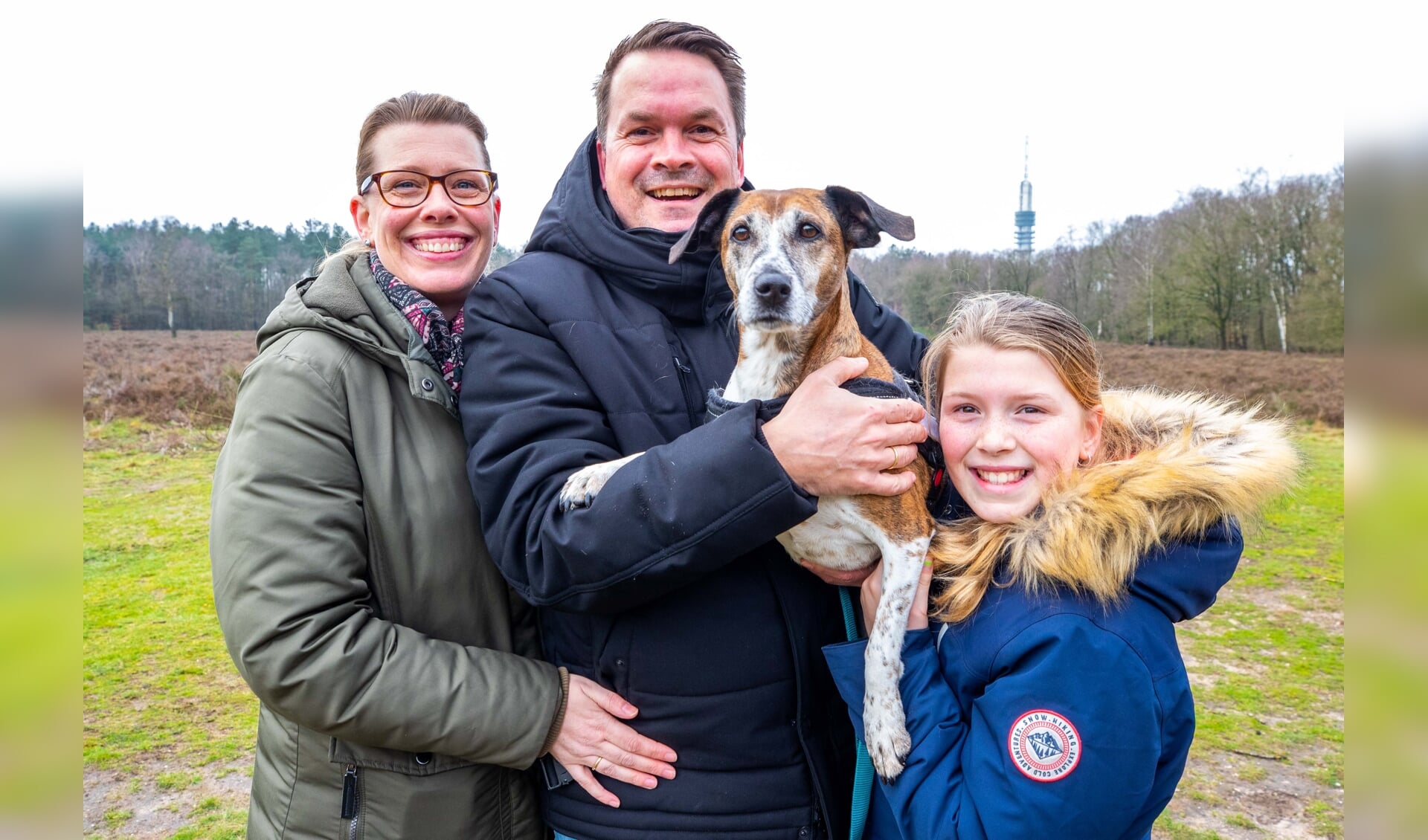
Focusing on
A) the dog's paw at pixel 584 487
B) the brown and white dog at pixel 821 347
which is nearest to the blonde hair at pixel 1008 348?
the brown and white dog at pixel 821 347

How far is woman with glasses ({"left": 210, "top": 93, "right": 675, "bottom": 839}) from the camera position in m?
2.01

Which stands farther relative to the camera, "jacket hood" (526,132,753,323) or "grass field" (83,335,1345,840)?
"grass field" (83,335,1345,840)

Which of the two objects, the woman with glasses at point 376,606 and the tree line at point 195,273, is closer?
the woman with glasses at point 376,606

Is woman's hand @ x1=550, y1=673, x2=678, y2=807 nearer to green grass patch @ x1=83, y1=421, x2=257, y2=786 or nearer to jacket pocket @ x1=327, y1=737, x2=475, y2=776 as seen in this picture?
jacket pocket @ x1=327, y1=737, x2=475, y2=776

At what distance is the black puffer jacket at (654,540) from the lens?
1.93 m

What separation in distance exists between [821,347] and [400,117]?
156cm

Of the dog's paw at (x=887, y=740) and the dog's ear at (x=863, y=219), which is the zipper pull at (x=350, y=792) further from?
the dog's ear at (x=863, y=219)

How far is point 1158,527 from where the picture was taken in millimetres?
1879

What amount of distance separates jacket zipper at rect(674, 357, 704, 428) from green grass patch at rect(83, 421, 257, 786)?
4819mm

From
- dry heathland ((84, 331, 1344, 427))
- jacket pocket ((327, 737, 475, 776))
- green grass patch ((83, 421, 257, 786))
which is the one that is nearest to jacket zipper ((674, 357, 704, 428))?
jacket pocket ((327, 737, 475, 776))

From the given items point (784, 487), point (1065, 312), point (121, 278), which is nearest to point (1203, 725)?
point (1065, 312)

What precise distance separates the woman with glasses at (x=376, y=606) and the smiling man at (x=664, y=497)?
0.13m

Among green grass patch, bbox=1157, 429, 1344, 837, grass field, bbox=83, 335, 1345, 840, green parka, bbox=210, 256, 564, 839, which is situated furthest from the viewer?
green grass patch, bbox=1157, 429, 1344, 837

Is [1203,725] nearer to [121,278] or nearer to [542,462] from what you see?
[542,462]
